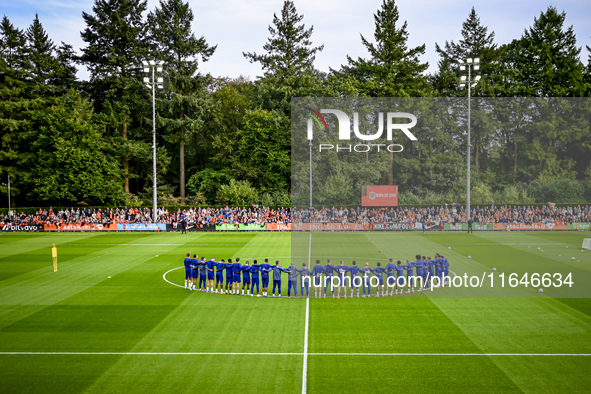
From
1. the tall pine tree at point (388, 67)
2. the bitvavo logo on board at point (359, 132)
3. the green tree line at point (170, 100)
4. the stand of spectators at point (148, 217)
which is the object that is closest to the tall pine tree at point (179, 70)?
the green tree line at point (170, 100)

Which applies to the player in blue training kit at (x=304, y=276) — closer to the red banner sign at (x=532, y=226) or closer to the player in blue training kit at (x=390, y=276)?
the player in blue training kit at (x=390, y=276)

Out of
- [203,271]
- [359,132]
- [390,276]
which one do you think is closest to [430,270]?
[390,276]

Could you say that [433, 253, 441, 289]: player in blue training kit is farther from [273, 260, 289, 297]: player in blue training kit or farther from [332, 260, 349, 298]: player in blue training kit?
[273, 260, 289, 297]: player in blue training kit

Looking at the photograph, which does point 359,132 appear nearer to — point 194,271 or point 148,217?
point 194,271

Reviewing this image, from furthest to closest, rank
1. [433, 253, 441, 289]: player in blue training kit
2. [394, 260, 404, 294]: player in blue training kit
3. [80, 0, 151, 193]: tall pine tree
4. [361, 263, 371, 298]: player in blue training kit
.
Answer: [80, 0, 151, 193]: tall pine tree < [433, 253, 441, 289]: player in blue training kit < [394, 260, 404, 294]: player in blue training kit < [361, 263, 371, 298]: player in blue training kit

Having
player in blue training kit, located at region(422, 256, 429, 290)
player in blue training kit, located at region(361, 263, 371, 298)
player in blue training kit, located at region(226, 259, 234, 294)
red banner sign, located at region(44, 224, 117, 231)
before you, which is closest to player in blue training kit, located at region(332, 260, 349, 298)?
player in blue training kit, located at region(361, 263, 371, 298)

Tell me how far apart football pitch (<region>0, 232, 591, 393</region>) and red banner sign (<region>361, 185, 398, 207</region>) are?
1.80 meters

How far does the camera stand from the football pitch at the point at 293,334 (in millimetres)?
10148

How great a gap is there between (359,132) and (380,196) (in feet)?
9.85

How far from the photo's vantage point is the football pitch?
10.1m

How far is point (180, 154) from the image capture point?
178 ft

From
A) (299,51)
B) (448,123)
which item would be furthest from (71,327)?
(299,51)

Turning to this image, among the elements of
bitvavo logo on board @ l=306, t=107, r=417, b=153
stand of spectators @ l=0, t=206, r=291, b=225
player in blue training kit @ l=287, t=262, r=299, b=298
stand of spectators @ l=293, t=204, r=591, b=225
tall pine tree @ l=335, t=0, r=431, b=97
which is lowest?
player in blue training kit @ l=287, t=262, r=299, b=298

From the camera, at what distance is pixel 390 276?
18094 mm
